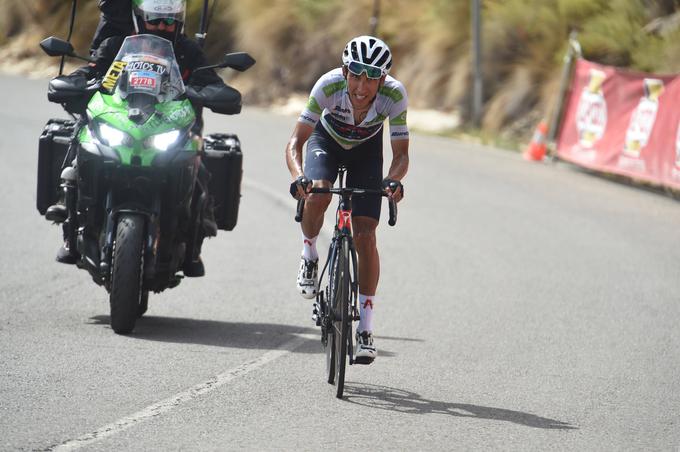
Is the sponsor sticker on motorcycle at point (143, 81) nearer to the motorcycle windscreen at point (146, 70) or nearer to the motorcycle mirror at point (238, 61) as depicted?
the motorcycle windscreen at point (146, 70)

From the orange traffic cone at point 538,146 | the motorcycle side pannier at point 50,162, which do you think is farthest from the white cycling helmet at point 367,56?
the orange traffic cone at point 538,146

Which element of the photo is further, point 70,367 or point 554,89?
point 554,89

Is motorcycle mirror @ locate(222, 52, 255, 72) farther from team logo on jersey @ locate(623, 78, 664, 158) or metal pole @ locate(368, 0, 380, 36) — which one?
metal pole @ locate(368, 0, 380, 36)

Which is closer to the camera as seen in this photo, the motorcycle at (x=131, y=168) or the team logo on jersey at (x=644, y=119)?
the motorcycle at (x=131, y=168)

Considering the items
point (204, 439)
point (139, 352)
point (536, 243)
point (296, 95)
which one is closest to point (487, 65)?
point (296, 95)

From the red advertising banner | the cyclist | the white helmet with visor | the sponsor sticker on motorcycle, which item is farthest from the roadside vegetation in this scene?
the cyclist

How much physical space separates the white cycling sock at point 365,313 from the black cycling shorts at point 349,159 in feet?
2.29

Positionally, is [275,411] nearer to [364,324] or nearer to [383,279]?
[364,324]

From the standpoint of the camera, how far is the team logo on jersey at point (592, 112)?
773 inches

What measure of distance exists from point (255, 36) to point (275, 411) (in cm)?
2527

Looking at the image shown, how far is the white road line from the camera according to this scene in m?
6.01

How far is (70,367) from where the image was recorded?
7.53 metres

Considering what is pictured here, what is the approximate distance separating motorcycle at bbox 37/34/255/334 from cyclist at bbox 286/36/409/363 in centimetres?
98

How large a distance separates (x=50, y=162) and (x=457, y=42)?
60.6ft
